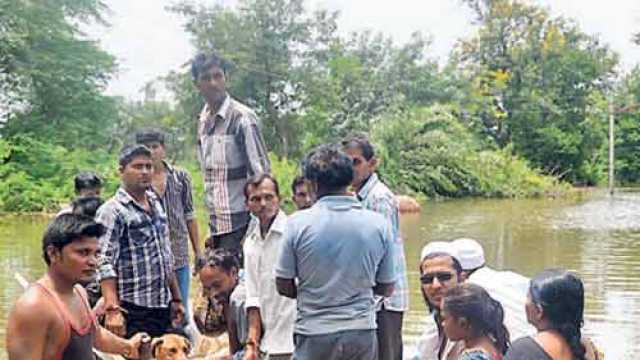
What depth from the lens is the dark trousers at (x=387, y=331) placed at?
4.47m

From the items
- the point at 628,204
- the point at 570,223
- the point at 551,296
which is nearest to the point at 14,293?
the point at 551,296

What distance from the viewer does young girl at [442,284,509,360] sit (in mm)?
3305

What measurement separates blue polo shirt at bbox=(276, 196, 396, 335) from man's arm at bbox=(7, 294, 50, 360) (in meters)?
1.11

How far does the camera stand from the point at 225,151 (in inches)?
197

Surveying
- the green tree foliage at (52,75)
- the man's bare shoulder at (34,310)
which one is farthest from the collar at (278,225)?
the green tree foliage at (52,75)

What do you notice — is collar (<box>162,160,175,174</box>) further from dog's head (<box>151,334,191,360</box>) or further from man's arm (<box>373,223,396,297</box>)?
man's arm (<box>373,223,396,297</box>)

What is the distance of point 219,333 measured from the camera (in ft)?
16.3

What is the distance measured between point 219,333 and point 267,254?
3.21 feet

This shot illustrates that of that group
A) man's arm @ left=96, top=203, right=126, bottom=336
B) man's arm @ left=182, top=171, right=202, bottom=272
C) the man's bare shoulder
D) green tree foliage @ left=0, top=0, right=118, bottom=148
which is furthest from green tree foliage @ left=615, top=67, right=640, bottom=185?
the man's bare shoulder

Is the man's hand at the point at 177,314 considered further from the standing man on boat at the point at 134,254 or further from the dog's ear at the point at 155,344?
the dog's ear at the point at 155,344

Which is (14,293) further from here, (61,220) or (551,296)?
(551,296)

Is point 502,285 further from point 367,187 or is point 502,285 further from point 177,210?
point 177,210

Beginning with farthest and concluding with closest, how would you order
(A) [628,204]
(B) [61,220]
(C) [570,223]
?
1. (A) [628,204]
2. (C) [570,223]
3. (B) [61,220]

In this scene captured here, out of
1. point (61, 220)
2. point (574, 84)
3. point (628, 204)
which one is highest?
point (574, 84)
